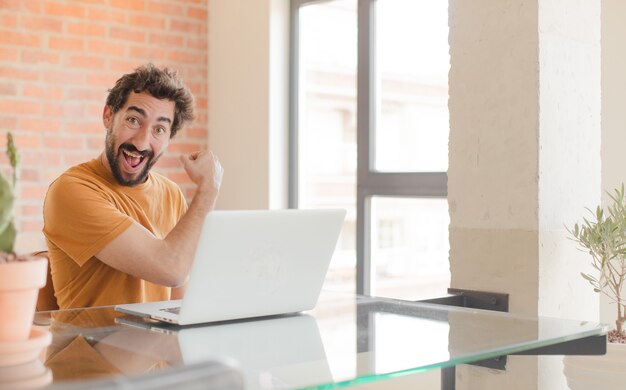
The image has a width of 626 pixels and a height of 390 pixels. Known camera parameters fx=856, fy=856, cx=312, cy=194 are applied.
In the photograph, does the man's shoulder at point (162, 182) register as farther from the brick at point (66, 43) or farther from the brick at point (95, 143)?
the brick at point (66, 43)

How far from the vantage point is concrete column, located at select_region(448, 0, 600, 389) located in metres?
2.20

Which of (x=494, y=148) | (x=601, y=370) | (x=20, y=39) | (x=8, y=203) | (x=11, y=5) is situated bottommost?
(x=601, y=370)

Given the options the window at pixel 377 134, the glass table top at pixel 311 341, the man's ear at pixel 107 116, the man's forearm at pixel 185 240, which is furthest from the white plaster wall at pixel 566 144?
the man's ear at pixel 107 116

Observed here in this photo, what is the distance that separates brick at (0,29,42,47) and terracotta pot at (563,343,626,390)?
2.68 metres

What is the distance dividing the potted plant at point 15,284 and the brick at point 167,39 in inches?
119

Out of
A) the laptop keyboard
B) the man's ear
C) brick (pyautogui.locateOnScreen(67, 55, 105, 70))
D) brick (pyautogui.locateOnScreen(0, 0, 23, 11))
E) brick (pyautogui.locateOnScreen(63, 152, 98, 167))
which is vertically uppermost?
brick (pyautogui.locateOnScreen(0, 0, 23, 11))

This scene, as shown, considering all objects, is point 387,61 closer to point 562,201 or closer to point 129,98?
point 129,98

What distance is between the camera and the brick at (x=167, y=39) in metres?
4.05

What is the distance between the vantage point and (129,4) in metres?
3.97

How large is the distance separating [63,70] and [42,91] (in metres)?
0.14

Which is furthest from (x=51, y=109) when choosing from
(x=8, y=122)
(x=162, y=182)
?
(x=162, y=182)

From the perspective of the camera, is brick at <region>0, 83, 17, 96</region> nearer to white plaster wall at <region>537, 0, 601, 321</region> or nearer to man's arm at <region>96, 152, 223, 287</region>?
man's arm at <region>96, 152, 223, 287</region>

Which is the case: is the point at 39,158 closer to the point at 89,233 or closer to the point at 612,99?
the point at 89,233

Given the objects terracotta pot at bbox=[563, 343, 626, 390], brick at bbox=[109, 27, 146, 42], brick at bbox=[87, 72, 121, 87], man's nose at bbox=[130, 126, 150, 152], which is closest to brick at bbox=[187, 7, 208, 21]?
brick at bbox=[109, 27, 146, 42]
